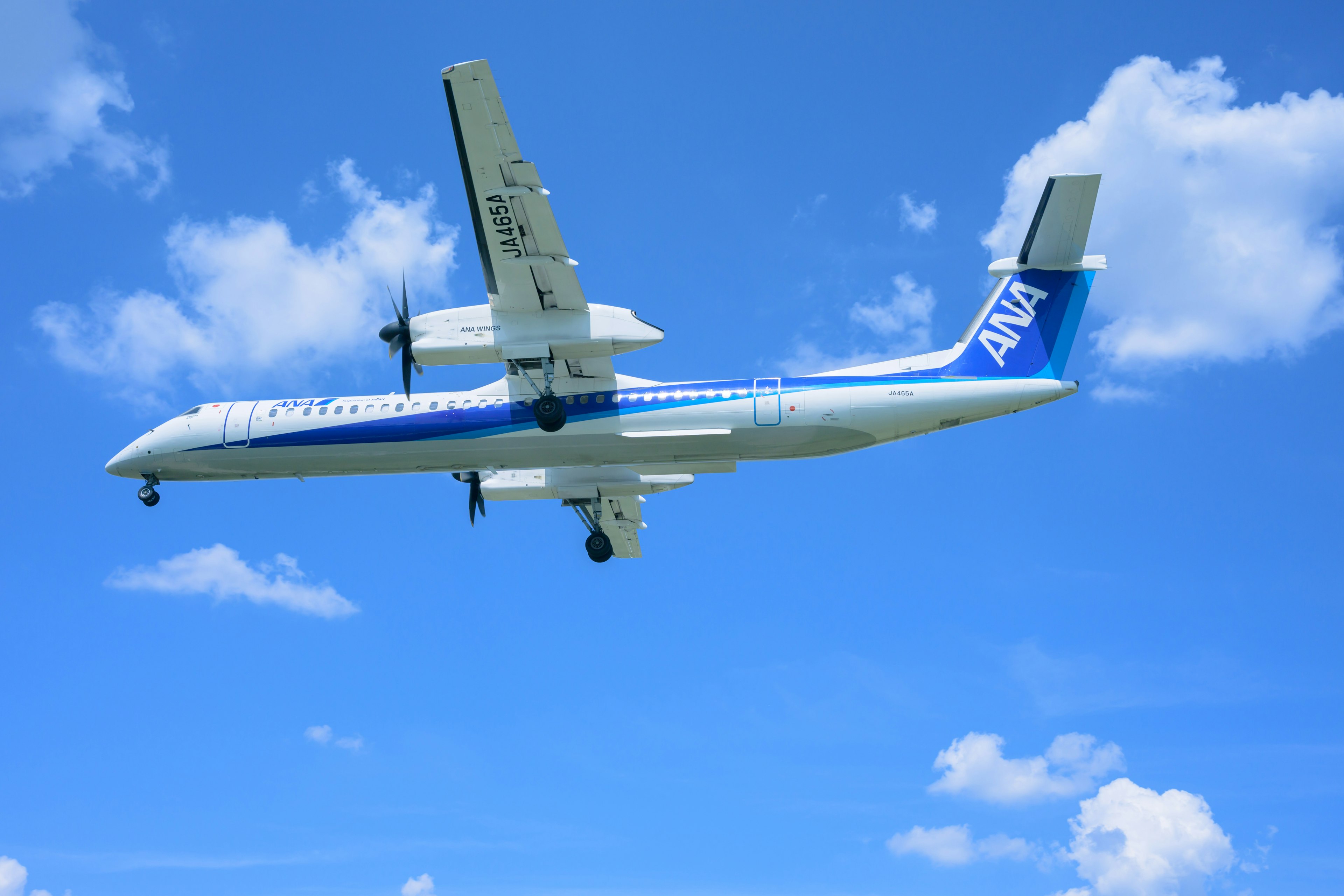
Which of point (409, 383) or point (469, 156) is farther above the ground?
point (469, 156)

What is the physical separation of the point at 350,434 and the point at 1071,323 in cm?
1387

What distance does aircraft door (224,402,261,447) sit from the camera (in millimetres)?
22531

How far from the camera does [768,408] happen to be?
20328mm

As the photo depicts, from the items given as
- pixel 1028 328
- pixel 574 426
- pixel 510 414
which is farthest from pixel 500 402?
pixel 1028 328

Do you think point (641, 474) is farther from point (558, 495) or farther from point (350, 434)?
point (350, 434)

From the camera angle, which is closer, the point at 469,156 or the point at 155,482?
the point at 469,156

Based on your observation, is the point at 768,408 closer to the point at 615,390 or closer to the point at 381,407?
the point at 615,390

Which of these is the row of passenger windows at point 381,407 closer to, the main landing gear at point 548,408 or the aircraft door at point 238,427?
the aircraft door at point 238,427

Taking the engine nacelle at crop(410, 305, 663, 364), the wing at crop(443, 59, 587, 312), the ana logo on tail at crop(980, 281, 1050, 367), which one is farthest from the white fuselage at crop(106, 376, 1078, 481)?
the wing at crop(443, 59, 587, 312)

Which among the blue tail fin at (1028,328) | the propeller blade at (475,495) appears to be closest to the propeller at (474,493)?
the propeller blade at (475,495)

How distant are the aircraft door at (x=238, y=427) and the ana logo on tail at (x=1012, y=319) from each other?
14439mm

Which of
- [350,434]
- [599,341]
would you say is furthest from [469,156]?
→ [350,434]

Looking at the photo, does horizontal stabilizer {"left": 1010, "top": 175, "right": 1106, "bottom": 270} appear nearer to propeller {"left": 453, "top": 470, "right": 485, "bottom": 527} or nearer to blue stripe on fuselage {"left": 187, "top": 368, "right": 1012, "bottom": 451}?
blue stripe on fuselage {"left": 187, "top": 368, "right": 1012, "bottom": 451}

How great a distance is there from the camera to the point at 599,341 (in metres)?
20.2
